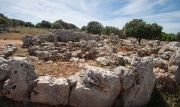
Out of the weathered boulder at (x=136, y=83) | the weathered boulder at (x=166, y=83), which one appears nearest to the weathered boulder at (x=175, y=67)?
the weathered boulder at (x=166, y=83)

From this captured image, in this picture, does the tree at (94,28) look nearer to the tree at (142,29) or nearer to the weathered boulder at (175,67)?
the tree at (142,29)

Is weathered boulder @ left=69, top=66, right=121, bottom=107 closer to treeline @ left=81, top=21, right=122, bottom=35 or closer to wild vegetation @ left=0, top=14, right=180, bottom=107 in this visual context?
wild vegetation @ left=0, top=14, right=180, bottom=107

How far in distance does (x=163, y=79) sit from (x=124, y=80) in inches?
109

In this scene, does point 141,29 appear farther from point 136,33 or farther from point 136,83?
point 136,83

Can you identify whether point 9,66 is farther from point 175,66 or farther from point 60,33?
point 60,33

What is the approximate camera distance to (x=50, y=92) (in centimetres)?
593

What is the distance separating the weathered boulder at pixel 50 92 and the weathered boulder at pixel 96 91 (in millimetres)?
383

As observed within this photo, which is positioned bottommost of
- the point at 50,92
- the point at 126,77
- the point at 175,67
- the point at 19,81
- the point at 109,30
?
the point at 50,92

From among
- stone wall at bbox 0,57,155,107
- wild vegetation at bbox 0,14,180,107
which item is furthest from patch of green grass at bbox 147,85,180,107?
stone wall at bbox 0,57,155,107

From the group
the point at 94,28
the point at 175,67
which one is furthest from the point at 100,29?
the point at 175,67

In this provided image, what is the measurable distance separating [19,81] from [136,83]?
5156 millimetres

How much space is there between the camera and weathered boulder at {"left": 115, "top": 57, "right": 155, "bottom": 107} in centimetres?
628

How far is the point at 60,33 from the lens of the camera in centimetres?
3027

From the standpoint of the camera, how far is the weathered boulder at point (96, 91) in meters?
5.95
